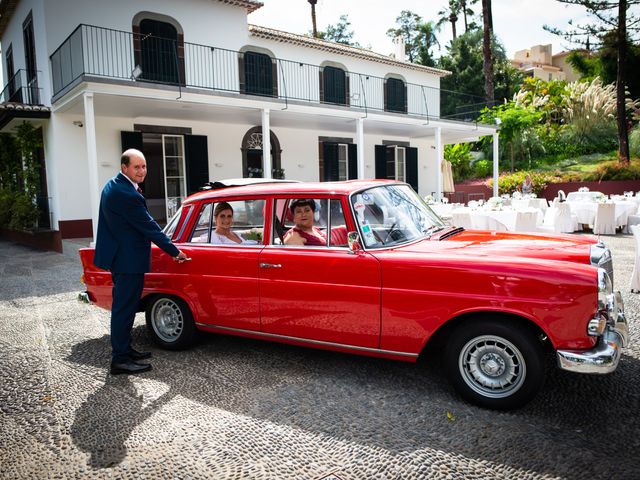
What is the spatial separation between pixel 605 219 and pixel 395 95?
1103 centimetres

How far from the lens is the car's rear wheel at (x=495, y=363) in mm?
2945

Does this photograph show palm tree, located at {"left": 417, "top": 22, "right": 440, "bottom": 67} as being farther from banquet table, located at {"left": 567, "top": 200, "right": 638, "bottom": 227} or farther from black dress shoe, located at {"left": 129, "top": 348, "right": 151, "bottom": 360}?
black dress shoe, located at {"left": 129, "top": 348, "right": 151, "bottom": 360}

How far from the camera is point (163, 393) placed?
3.53 metres

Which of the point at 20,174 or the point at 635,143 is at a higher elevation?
the point at 635,143

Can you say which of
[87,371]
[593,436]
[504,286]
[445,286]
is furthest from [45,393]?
[593,436]

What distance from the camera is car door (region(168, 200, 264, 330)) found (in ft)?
12.8

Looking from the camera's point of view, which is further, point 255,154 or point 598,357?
point 255,154

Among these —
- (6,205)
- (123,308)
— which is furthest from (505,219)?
(6,205)

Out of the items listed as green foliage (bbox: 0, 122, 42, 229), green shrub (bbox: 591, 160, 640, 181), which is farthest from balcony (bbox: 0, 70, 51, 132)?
green shrub (bbox: 591, 160, 640, 181)

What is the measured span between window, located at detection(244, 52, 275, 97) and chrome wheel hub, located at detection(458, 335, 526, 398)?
14.1 meters

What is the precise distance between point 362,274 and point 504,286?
96cm

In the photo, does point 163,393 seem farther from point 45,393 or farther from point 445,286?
point 445,286

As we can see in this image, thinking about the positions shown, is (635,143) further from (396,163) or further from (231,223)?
(231,223)

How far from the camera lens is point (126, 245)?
152 inches
